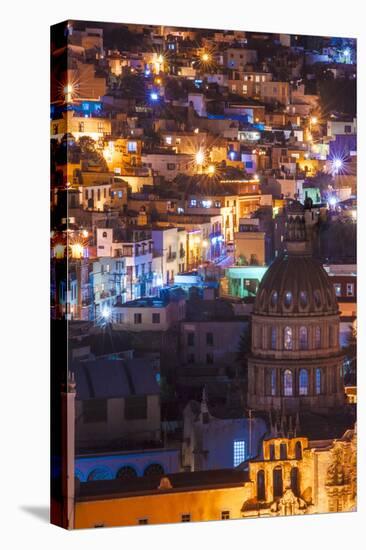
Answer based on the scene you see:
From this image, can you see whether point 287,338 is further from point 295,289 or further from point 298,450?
point 298,450

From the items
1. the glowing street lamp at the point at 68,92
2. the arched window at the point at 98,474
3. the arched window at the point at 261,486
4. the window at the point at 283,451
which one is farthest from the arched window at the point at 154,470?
the glowing street lamp at the point at 68,92

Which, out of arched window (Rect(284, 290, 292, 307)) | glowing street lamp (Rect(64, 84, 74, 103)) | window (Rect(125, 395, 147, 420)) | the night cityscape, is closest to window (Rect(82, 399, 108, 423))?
the night cityscape

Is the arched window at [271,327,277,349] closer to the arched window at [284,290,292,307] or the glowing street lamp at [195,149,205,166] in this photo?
the arched window at [284,290,292,307]

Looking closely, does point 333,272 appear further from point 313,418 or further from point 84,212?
point 84,212

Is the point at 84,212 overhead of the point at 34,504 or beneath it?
overhead

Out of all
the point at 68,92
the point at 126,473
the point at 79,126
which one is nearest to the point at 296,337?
the point at 126,473

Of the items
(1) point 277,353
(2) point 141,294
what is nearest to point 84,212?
(2) point 141,294

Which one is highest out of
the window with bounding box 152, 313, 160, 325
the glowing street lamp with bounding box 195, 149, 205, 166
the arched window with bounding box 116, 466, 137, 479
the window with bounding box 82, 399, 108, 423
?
the glowing street lamp with bounding box 195, 149, 205, 166
